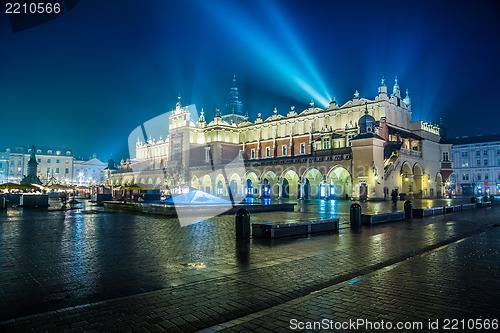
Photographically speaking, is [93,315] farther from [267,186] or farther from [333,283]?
[267,186]

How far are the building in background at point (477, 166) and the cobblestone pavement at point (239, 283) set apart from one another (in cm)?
7995

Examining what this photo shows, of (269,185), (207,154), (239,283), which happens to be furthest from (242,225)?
(207,154)

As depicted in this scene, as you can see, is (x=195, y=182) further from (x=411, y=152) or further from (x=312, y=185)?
(x=411, y=152)

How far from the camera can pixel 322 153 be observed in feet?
180

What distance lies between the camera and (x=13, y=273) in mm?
6707

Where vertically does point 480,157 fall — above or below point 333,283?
above

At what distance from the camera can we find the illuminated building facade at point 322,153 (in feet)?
152

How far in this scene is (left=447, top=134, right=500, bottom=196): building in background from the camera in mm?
80312

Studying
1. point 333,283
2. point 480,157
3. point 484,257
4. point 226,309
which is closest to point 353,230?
point 484,257

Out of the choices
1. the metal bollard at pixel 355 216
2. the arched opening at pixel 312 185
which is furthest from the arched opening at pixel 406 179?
the metal bollard at pixel 355 216

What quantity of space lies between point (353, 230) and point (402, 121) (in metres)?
51.2

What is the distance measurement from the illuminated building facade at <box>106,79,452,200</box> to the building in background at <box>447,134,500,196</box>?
25.4 m

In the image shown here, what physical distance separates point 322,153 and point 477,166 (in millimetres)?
51003

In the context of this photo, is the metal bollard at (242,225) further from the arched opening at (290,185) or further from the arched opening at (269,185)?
the arched opening at (269,185)
